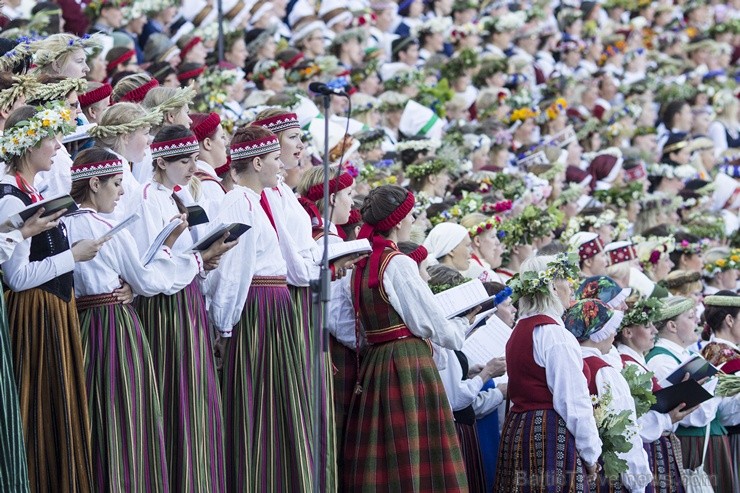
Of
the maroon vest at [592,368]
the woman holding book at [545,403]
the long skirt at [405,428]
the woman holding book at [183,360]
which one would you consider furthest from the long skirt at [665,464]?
the woman holding book at [183,360]

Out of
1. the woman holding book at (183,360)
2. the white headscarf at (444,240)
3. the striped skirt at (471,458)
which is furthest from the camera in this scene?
the white headscarf at (444,240)

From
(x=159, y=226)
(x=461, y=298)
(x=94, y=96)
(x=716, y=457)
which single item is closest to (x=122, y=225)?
(x=159, y=226)

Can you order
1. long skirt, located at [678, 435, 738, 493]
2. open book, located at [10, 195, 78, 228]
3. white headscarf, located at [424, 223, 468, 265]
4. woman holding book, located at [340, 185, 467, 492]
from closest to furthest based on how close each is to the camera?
1. open book, located at [10, 195, 78, 228]
2. woman holding book, located at [340, 185, 467, 492]
3. long skirt, located at [678, 435, 738, 493]
4. white headscarf, located at [424, 223, 468, 265]

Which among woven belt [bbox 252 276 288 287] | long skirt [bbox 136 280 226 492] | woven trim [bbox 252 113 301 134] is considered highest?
woven trim [bbox 252 113 301 134]

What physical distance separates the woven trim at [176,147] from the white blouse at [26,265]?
97 centimetres

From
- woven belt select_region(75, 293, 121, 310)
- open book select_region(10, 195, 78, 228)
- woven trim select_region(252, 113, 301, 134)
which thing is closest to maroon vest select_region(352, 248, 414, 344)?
woven trim select_region(252, 113, 301, 134)

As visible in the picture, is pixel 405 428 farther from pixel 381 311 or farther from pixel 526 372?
pixel 526 372

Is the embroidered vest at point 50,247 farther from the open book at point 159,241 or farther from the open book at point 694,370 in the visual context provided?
the open book at point 694,370

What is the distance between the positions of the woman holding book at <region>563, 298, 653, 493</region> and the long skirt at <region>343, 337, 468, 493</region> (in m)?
0.89

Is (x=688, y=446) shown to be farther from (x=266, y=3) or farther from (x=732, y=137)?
(x=732, y=137)

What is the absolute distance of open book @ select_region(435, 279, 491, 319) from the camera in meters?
7.99

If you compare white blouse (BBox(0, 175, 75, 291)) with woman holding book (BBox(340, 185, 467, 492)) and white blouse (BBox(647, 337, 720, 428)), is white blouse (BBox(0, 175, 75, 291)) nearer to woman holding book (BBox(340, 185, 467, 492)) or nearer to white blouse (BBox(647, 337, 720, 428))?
woman holding book (BBox(340, 185, 467, 492))

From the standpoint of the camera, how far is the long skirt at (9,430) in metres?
6.44

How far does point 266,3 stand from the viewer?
51.6 feet
